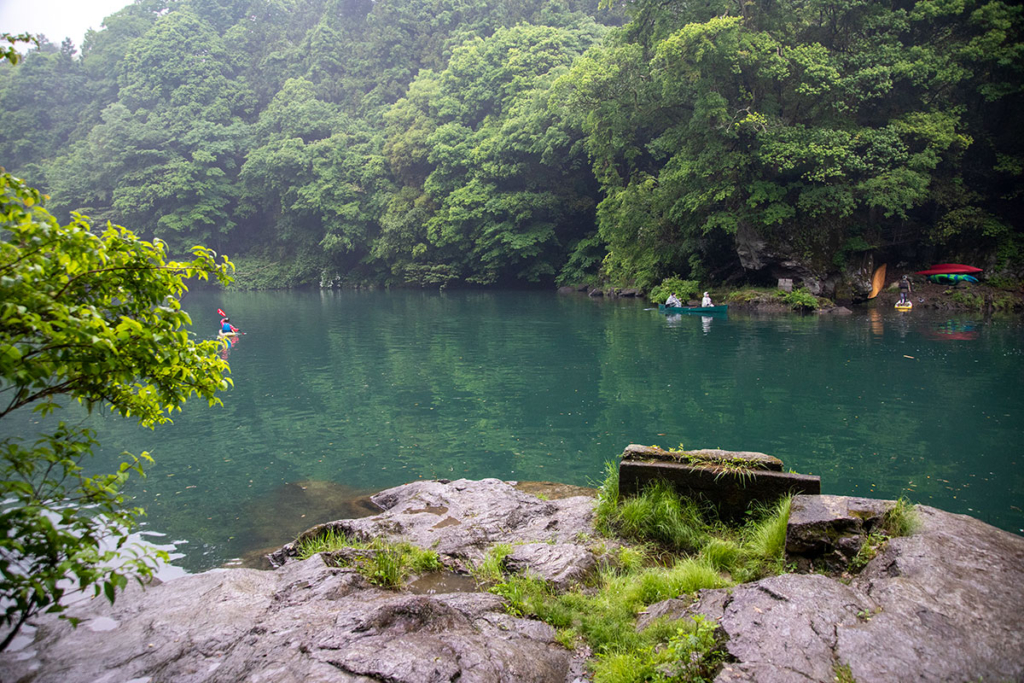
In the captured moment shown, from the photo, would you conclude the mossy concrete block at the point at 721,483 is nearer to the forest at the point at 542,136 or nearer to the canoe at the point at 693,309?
the forest at the point at 542,136

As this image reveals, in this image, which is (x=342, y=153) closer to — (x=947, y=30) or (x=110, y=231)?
(x=947, y=30)

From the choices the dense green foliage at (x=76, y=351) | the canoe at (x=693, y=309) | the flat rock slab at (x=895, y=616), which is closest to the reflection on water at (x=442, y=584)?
the flat rock slab at (x=895, y=616)

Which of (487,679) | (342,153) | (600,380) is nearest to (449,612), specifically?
(487,679)

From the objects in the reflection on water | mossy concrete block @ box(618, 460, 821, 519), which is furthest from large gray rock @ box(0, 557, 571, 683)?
mossy concrete block @ box(618, 460, 821, 519)

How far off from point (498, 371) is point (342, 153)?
4065 cm

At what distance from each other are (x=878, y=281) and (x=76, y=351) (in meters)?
32.0

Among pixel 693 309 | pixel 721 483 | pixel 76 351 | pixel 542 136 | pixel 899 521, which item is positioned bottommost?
pixel 693 309

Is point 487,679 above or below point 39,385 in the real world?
below

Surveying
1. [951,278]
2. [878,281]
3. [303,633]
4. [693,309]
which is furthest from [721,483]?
[878,281]

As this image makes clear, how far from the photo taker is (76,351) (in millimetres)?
2832

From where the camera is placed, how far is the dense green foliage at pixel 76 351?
8.75 feet

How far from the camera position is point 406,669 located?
3.73 meters

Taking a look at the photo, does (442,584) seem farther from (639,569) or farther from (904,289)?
(904,289)

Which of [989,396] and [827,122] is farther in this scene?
[827,122]
